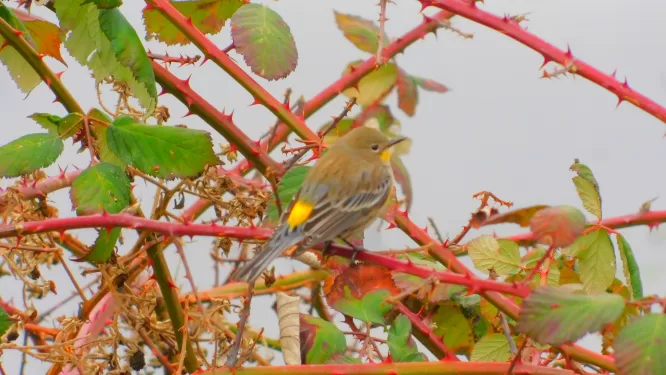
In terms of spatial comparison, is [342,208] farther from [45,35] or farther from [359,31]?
[45,35]

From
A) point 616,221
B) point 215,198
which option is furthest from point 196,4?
point 616,221

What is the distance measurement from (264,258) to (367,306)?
309 mm

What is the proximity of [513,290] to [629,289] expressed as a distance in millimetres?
589

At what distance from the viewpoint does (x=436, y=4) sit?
2.39 metres

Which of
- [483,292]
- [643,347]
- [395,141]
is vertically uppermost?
[395,141]

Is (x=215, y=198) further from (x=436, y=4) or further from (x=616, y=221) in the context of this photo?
(x=616, y=221)

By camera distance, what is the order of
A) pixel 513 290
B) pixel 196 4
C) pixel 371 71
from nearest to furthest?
1. pixel 513 290
2. pixel 196 4
3. pixel 371 71

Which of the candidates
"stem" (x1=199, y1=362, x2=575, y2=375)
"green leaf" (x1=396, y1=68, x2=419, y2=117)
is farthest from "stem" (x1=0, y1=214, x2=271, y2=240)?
"green leaf" (x1=396, y1=68, x2=419, y2=117)

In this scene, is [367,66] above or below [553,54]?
above

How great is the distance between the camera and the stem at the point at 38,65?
240 centimetres

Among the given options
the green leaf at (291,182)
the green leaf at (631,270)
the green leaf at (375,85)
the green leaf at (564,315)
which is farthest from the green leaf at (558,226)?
the green leaf at (375,85)

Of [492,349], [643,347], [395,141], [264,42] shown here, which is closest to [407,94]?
[395,141]

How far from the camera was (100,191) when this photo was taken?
2191 millimetres

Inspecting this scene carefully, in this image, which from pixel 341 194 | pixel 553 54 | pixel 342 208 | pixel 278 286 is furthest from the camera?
pixel 341 194
